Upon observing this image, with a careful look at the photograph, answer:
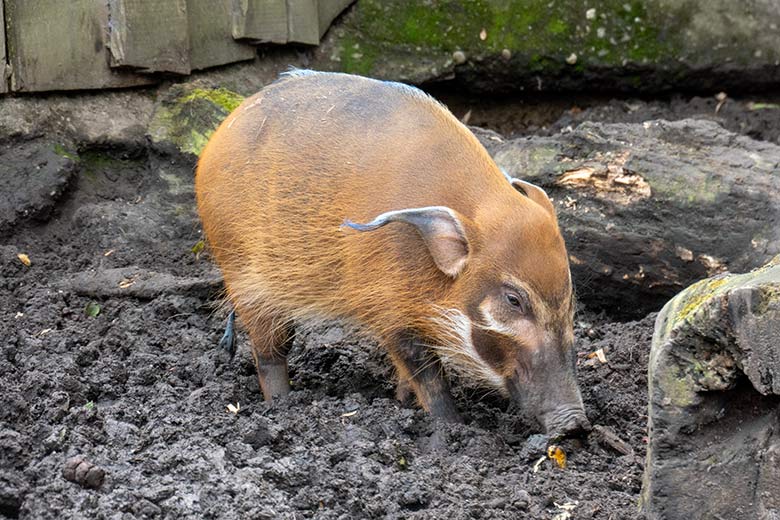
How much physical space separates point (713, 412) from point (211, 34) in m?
4.35

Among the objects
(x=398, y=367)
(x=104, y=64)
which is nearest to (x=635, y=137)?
(x=398, y=367)

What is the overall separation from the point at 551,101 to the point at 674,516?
499cm

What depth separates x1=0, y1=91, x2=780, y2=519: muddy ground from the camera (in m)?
3.34

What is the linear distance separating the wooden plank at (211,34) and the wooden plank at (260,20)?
0.17ft

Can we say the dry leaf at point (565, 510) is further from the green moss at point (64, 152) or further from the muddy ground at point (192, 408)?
the green moss at point (64, 152)

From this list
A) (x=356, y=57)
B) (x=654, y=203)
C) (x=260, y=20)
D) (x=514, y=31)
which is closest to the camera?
(x=654, y=203)

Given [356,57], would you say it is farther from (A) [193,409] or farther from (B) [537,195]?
(A) [193,409]

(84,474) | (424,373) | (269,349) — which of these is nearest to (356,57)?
(269,349)

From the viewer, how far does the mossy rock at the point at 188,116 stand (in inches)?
246

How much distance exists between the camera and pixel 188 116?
6.29 m

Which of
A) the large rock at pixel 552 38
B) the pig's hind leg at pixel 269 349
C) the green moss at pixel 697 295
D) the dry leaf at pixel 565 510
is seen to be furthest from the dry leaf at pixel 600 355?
the large rock at pixel 552 38

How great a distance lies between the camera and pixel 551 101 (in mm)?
7645

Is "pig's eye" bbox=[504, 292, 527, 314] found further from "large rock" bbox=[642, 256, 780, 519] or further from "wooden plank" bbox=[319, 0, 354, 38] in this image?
"wooden plank" bbox=[319, 0, 354, 38]

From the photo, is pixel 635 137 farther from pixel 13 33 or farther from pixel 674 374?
pixel 13 33
